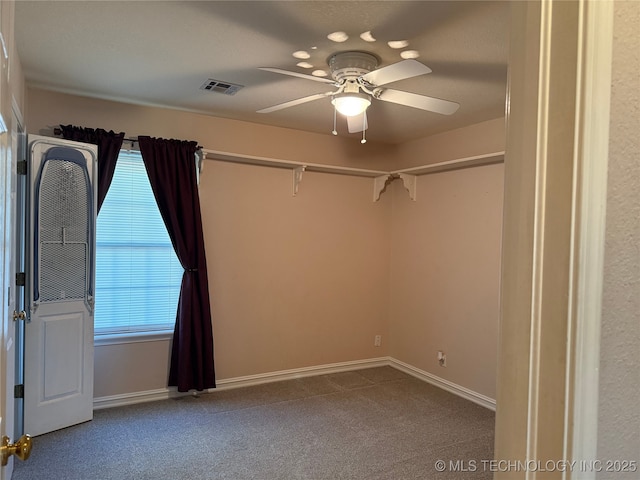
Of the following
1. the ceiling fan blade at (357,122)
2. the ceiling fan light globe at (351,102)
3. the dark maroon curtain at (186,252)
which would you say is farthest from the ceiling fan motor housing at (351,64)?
the dark maroon curtain at (186,252)

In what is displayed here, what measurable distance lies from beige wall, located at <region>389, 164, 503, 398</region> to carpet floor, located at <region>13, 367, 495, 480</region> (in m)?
0.45

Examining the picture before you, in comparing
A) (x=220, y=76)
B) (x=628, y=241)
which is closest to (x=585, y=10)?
(x=628, y=241)

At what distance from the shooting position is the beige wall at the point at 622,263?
63cm

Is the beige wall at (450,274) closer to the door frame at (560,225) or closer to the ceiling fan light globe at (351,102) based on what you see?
the ceiling fan light globe at (351,102)

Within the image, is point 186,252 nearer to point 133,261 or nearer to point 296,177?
point 133,261

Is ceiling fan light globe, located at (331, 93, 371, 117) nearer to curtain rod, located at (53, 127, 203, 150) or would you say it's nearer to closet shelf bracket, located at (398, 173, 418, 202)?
curtain rod, located at (53, 127, 203, 150)

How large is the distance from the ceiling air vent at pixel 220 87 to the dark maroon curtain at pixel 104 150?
0.92 meters

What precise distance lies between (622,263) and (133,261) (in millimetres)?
3864

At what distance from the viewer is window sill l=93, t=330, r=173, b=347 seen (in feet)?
12.2

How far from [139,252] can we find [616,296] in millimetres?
3859

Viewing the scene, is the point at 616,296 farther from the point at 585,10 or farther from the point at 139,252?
the point at 139,252

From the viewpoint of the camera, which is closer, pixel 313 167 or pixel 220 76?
pixel 220 76

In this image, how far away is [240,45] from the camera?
2.60 m

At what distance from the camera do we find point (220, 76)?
3.12 metres
